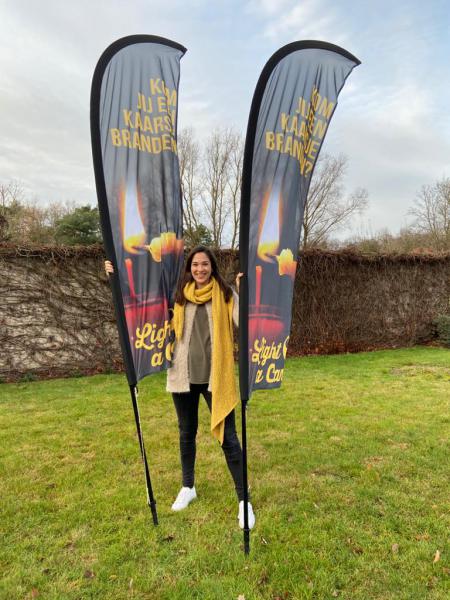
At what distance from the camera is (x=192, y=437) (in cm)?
297

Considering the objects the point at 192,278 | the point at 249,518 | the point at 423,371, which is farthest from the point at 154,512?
the point at 423,371

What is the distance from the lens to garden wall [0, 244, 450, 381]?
24.7 feet

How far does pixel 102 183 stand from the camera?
2471mm

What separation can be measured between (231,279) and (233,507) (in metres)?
6.47

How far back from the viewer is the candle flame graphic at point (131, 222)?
8.56 feet

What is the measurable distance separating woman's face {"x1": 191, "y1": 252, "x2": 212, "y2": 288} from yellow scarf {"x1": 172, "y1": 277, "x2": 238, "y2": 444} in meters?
0.06

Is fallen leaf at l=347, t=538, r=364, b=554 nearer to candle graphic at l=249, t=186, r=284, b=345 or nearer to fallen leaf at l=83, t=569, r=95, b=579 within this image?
candle graphic at l=249, t=186, r=284, b=345

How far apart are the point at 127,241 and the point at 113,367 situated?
19.5 feet

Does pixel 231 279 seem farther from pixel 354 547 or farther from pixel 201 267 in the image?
pixel 354 547

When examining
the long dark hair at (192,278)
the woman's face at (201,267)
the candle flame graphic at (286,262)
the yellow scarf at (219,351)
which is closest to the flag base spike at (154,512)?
the yellow scarf at (219,351)

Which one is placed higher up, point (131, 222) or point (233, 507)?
point (131, 222)

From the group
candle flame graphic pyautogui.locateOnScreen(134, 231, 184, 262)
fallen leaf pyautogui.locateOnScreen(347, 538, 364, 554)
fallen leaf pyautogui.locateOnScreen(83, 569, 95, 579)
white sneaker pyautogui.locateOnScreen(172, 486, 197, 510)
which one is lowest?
fallen leaf pyautogui.locateOnScreen(83, 569, 95, 579)

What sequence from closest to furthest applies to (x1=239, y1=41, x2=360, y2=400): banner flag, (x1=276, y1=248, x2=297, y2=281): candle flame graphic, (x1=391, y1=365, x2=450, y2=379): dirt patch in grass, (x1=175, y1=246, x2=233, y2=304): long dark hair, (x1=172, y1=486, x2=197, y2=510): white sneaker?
1. (x1=239, y1=41, x2=360, y2=400): banner flag
2. (x1=276, y1=248, x2=297, y2=281): candle flame graphic
3. (x1=175, y1=246, x2=233, y2=304): long dark hair
4. (x1=172, y1=486, x2=197, y2=510): white sneaker
5. (x1=391, y1=365, x2=450, y2=379): dirt patch in grass

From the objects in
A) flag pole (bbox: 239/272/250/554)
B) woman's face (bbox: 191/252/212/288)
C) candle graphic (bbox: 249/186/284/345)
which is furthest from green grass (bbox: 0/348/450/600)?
woman's face (bbox: 191/252/212/288)
